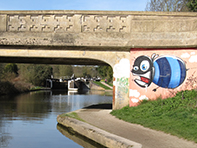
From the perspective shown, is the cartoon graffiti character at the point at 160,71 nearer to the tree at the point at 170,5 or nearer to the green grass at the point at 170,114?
the green grass at the point at 170,114

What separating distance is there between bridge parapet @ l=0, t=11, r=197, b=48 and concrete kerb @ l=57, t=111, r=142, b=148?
407 cm

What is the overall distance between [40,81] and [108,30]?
52012mm

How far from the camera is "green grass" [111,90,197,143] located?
804cm

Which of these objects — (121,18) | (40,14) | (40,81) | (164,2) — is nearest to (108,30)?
(121,18)

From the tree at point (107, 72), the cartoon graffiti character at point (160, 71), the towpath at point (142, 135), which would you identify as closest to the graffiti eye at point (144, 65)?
the cartoon graffiti character at point (160, 71)

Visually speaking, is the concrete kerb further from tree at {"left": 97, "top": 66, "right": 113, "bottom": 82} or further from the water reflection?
tree at {"left": 97, "top": 66, "right": 113, "bottom": 82}

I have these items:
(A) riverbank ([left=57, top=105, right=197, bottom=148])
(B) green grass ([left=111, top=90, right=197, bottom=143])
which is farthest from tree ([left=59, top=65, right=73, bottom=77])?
(A) riverbank ([left=57, top=105, right=197, bottom=148])

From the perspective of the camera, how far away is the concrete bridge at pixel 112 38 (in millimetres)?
12336

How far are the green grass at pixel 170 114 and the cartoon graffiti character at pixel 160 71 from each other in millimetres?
767

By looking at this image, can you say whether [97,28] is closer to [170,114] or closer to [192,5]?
[170,114]

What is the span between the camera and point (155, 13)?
12.6 metres

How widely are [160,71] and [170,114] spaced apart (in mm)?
3021

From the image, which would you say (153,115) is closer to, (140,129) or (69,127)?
(140,129)

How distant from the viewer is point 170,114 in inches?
392
